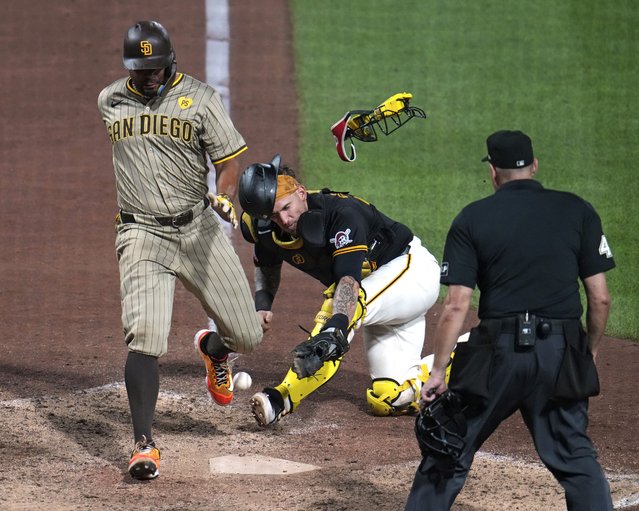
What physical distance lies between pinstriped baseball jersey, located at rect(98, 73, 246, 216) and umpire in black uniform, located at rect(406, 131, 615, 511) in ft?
6.08

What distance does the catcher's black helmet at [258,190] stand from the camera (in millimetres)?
5855

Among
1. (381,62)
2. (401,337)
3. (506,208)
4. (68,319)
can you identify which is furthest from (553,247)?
(381,62)

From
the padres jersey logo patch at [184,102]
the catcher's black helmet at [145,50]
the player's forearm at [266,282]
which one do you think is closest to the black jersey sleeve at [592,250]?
the padres jersey logo patch at [184,102]

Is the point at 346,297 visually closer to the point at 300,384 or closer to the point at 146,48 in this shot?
the point at 300,384

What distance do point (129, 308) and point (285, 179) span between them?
1030mm

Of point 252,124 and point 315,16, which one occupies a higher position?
point 315,16

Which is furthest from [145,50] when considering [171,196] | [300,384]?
[300,384]

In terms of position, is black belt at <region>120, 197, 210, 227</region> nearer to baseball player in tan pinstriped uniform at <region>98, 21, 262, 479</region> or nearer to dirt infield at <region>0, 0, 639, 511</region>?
baseball player in tan pinstriped uniform at <region>98, 21, 262, 479</region>

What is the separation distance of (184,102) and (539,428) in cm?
248

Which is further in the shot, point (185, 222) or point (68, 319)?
point (68, 319)

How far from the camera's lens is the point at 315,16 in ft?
50.3

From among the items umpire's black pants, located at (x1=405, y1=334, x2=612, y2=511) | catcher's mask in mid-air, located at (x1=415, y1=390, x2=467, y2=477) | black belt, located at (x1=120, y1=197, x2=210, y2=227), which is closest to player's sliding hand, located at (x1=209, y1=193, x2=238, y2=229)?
black belt, located at (x1=120, y1=197, x2=210, y2=227)

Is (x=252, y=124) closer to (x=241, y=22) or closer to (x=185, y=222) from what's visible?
(x=241, y=22)

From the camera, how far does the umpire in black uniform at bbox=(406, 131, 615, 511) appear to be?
4492 millimetres
